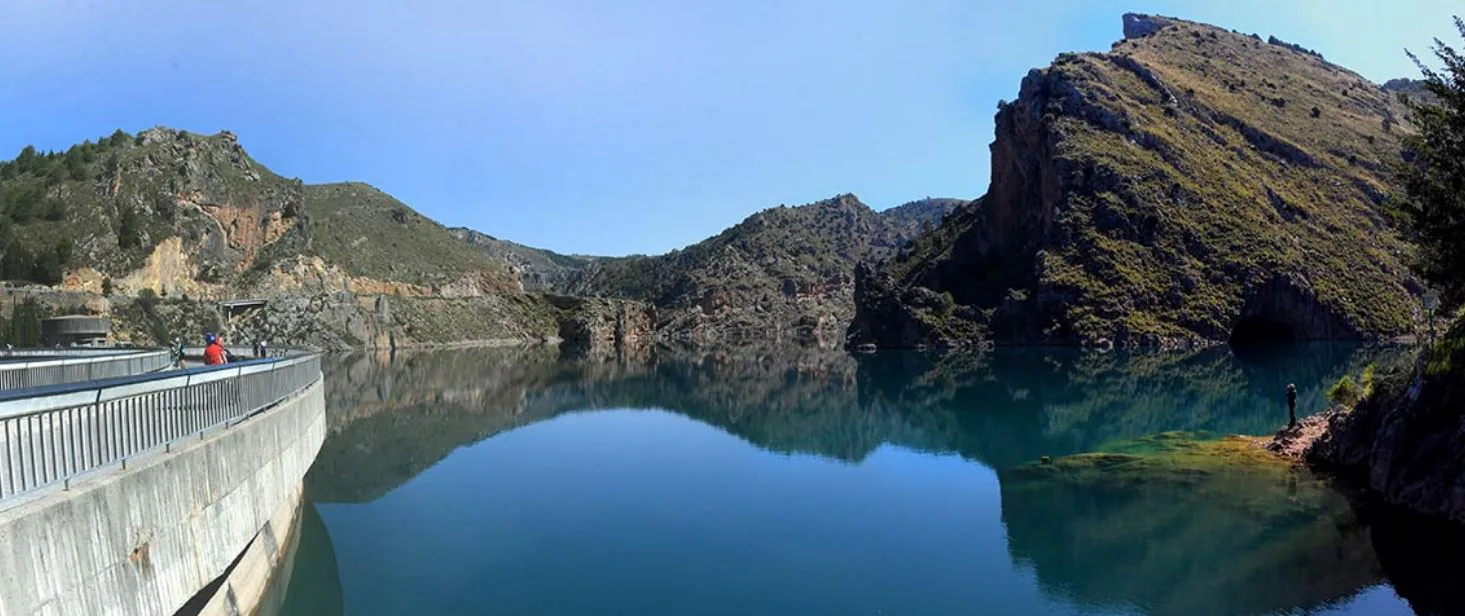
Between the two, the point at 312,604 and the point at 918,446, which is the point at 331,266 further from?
the point at 312,604

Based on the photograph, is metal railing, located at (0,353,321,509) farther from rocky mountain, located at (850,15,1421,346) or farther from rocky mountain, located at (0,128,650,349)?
rocky mountain, located at (850,15,1421,346)

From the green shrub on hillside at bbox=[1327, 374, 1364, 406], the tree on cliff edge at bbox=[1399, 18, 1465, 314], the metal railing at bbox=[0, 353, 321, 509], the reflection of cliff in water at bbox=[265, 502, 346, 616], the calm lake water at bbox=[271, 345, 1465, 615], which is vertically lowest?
the calm lake water at bbox=[271, 345, 1465, 615]

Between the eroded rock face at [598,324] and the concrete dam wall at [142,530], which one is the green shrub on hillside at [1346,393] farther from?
the eroded rock face at [598,324]

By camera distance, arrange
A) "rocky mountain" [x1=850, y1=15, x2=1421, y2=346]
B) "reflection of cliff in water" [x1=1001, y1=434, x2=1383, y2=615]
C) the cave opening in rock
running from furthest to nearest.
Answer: the cave opening in rock → "rocky mountain" [x1=850, y1=15, x2=1421, y2=346] → "reflection of cliff in water" [x1=1001, y1=434, x2=1383, y2=615]

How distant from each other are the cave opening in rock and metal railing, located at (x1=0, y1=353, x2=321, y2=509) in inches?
4687

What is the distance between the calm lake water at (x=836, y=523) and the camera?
60.1 ft

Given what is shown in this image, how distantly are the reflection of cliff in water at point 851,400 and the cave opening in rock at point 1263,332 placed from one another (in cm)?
1360

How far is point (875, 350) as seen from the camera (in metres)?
131

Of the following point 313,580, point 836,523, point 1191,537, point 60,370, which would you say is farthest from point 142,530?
point 1191,537

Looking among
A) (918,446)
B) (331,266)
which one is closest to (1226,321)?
(918,446)

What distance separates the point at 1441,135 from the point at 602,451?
32.4 metres

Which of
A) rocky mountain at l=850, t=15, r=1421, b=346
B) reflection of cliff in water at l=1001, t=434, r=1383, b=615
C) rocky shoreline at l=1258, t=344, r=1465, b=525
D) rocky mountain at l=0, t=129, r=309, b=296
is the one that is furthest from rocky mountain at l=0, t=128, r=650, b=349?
rocky mountain at l=850, t=15, r=1421, b=346

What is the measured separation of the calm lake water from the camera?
18312 mm

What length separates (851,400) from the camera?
64.9m
